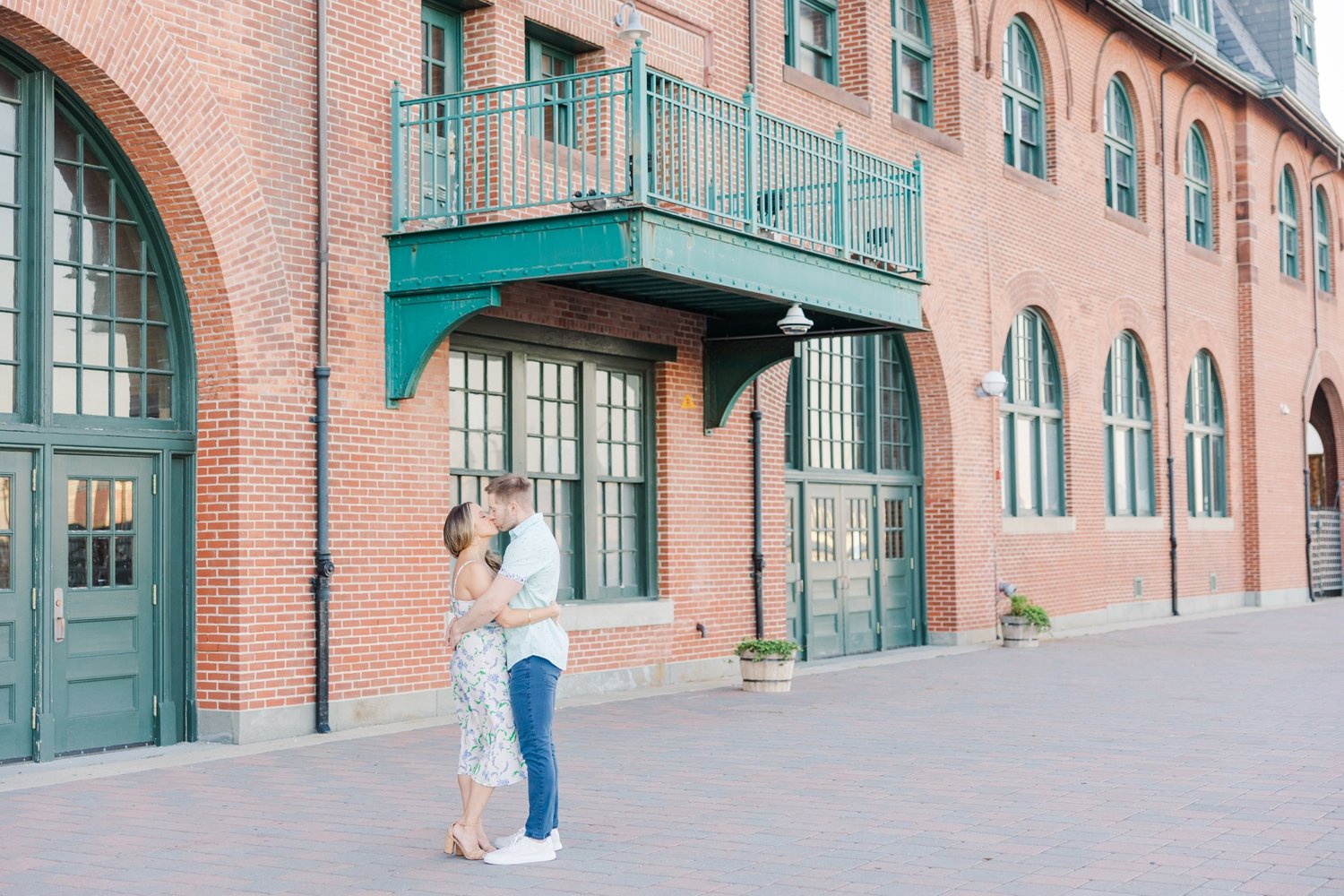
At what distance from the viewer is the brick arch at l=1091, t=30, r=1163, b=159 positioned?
934 inches

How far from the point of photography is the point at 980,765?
384 inches

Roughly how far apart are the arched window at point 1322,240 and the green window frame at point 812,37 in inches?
757

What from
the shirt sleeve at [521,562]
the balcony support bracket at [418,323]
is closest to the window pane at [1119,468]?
the balcony support bracket at [418,323]

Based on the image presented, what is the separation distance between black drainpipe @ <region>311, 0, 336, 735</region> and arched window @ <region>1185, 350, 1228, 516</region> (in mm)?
19038

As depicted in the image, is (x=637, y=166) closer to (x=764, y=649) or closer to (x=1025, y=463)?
(x=764, y=649)

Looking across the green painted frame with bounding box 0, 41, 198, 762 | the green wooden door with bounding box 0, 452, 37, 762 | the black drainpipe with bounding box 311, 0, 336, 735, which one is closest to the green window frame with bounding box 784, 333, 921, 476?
the black drainpipe with bounding box 311, 0, 336, 735

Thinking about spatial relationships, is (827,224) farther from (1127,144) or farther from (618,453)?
(1127,144)

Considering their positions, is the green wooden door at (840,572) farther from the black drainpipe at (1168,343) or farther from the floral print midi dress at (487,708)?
the floral print midi dress at (487,708)

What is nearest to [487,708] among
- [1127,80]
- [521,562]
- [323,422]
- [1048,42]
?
[521,562]

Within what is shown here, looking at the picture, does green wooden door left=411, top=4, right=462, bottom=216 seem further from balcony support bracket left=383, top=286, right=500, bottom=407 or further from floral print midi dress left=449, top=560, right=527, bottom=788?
floral print midi dress left=449, top=560, right=527, bottom=788

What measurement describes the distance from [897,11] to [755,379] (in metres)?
6.25

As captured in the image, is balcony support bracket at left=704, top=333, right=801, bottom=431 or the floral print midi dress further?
balcony support bracket at left=704, top=333, right=801, bottom=431

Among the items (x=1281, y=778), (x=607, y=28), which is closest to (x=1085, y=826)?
(x=1281, y=778)

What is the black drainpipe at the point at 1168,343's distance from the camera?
83.7ft
